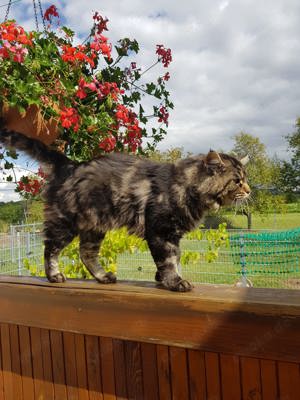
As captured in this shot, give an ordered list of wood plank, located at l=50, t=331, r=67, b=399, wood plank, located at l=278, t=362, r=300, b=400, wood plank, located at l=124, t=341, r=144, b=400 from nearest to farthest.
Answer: wood plank, located at l=278, t=362, r=300, b=400 < wood plank, located at l=124, t=341, r=144, b=400 < wood plank, located at l=50, t=331, r=67, b=399

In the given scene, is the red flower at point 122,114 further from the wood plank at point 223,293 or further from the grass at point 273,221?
the grass at point 273,221

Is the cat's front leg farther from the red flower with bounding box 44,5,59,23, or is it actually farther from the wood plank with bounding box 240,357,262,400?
the red flower with bounding box 44,5,59,23

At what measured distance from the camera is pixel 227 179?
1929 millimetres

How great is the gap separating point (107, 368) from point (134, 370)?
0.15 metres

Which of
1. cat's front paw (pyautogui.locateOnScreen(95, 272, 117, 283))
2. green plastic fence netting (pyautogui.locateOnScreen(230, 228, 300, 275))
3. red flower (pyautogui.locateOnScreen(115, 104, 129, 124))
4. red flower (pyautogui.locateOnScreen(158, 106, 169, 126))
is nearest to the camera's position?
cat's front paw (pyautogui.locateOnScreen(95, 272, 117, 283))

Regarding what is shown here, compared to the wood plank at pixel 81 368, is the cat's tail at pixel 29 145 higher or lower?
higher

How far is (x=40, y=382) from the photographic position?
1.92 m

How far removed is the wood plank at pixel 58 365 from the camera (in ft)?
6.06

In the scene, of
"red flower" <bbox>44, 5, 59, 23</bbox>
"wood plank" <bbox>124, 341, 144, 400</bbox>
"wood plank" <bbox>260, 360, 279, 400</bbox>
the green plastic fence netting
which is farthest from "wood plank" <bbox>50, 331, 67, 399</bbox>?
the green plastic fence netting

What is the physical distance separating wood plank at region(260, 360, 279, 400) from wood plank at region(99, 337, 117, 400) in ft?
2.19

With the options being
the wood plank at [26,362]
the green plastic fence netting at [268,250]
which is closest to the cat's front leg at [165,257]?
the wood plank at [26,362]

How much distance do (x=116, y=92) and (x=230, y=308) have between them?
143cm

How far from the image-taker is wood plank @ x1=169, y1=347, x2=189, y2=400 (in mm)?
1506

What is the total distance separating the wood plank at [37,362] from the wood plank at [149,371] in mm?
598
